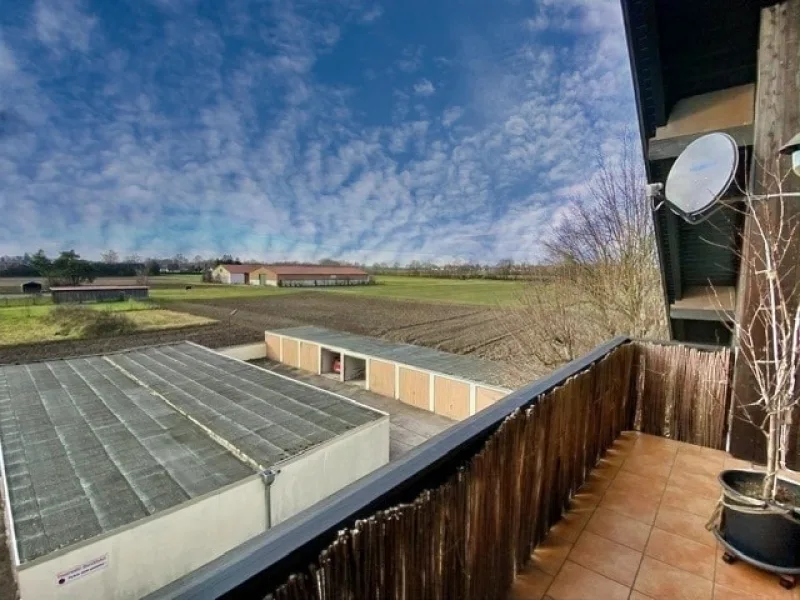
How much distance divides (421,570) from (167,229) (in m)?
70.3

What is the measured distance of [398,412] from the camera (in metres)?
14.9

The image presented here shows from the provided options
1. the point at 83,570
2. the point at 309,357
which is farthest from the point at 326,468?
the point at 309,357

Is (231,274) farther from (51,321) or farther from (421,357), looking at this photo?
(421,357)

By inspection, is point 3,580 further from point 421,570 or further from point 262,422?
point 421,570

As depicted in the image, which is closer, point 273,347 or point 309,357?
point 309,357

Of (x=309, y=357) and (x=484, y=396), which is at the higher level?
(x=484, y=396)

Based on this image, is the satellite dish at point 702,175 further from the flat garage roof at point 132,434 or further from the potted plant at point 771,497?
the flat garage roof at point 132,434

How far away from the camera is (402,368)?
15.7 metres

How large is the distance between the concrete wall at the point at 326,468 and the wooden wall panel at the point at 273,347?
1334 centimetres

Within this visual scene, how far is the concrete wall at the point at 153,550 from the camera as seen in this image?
16.5ft

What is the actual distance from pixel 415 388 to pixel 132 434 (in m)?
9.52

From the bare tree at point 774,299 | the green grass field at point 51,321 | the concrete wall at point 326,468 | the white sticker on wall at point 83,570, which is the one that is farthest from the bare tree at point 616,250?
the green grass field at point 51,321

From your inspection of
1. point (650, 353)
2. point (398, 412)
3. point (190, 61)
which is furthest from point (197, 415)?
point (190, 61)

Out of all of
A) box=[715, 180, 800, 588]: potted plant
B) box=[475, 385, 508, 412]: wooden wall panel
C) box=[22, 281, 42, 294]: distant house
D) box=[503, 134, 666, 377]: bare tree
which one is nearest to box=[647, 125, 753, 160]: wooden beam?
box=[715, 180, 800, 588]: potted plant
